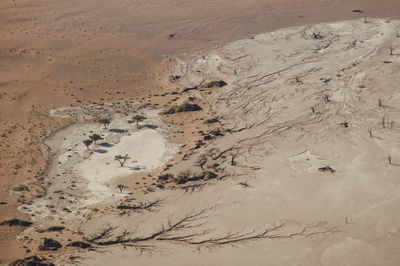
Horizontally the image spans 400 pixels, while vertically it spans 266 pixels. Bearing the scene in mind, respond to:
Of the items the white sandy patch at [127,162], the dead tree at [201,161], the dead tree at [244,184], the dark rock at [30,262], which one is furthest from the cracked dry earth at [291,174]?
the white sandy patch at [127,162]

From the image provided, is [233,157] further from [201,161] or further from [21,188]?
[21,188]

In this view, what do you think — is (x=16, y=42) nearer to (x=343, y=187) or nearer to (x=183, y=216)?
(x=183, y=216)

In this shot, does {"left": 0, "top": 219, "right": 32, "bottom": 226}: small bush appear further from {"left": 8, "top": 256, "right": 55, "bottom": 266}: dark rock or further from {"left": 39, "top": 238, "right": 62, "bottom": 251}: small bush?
{"left": 8, "top": 256, "right": 55, "bottom": 266}: dark rock

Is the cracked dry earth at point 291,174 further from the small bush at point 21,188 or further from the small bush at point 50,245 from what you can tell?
the small bush at point 21,188

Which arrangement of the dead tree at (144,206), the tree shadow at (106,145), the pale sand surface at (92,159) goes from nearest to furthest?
the dead tree at (144,206), the pale sand surface at (92,159), the tree shadow at (106,145)

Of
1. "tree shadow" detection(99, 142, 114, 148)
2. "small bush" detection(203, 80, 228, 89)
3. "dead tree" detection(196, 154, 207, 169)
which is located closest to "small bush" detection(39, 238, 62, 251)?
"dead tree" detection(196, 154, 207, 169)

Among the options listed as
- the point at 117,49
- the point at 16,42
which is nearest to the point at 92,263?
the point at 117,49
